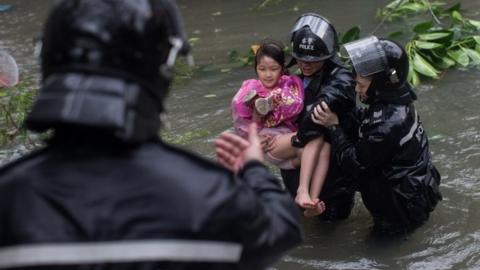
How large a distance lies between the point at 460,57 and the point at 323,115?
3461mm

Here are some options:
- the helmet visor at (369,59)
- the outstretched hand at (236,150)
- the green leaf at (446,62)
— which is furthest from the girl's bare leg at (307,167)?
the green leaf at (446,62)

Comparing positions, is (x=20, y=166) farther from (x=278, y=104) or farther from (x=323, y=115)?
(x=278, y=104)

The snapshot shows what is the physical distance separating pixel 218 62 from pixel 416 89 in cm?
261

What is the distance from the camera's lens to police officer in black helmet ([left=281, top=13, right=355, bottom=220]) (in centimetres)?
443

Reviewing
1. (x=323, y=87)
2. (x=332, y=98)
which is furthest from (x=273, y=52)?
(x=332, y=98)

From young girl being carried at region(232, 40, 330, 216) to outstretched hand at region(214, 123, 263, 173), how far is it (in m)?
2.29

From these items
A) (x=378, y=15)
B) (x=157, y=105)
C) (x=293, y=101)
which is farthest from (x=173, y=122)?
(x=157, y=105)

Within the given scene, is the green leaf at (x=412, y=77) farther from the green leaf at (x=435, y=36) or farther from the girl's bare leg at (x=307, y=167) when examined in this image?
the girl's bare leg at (x=307, y=167)

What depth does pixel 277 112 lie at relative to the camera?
15.2 ft

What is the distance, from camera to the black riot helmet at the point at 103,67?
1.61 m

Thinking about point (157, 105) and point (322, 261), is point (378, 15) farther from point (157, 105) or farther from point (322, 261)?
point (157, 105)

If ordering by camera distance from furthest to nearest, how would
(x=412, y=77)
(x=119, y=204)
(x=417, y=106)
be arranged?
1. (x=412, y=77)
2. (x=417, y=106)
3. (x=119, y=204)

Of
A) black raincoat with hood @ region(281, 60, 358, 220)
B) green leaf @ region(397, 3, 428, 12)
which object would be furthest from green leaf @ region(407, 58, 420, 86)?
black raincoat with hood @ region(281, 60, 358, 220)

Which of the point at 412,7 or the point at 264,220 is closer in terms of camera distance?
the point at 264,220
